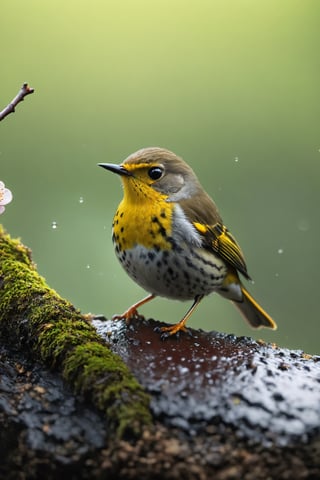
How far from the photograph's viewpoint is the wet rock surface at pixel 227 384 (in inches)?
103

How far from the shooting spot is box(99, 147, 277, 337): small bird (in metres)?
3.92

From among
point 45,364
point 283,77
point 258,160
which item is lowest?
point 45,364

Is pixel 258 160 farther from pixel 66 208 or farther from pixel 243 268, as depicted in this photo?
pixel 243 268

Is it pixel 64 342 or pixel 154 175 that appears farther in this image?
pixel 154 175

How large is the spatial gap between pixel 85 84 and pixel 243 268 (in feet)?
12.3

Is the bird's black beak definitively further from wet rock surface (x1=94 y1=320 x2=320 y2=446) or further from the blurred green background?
the blurred green background

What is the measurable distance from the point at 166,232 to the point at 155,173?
1.38 feet

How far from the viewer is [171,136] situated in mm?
7246

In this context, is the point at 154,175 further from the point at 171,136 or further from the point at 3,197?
the point at 171,136

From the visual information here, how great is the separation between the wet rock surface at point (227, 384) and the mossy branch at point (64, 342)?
0.11 m

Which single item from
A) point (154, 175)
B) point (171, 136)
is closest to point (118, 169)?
point (154, 175)

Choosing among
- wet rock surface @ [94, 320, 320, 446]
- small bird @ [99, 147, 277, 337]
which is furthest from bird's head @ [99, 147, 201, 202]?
wet rock surface @ [94, 320, 320, 446]

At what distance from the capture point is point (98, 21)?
7.69m

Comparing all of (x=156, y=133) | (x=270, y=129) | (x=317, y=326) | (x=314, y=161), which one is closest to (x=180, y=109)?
(x=156, y=133)
